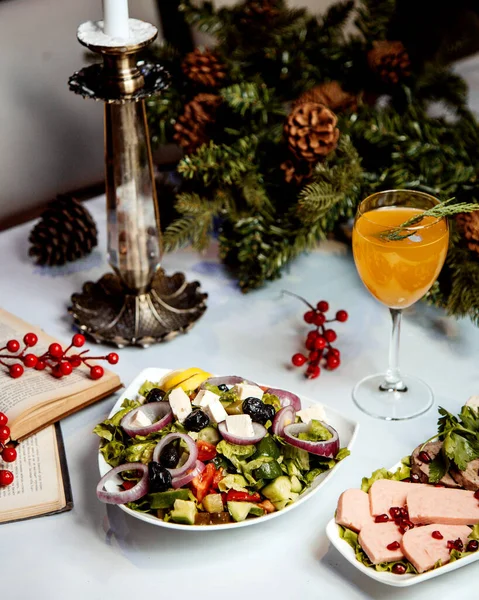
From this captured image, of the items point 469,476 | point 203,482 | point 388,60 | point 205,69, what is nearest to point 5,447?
point 203,482

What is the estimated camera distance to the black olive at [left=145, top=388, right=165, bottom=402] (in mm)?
1100

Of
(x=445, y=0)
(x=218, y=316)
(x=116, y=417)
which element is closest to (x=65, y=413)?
(x=116, y=417)

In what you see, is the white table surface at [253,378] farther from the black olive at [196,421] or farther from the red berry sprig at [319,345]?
the black olive at [196,421]

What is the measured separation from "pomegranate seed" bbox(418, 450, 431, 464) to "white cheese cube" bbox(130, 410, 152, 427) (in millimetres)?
364

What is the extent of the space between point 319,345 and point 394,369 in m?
0.13

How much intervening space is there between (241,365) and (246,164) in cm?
39

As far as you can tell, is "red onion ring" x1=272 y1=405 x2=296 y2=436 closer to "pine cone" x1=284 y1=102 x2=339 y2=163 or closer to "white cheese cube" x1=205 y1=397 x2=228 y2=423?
"white cheese cube" x1=205 y1=397 x2=228 y2=423

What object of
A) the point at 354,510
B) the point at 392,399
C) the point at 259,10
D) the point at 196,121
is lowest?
the point at 392,399

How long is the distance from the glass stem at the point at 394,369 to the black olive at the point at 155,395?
374mm

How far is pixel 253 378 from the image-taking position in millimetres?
1280

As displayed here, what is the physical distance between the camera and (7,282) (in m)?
1.53

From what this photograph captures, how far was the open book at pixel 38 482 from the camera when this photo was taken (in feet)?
3.40

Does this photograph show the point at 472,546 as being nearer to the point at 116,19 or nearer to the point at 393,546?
the point at 393,546

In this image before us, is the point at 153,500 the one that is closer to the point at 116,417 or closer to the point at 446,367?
the point at 116,417
